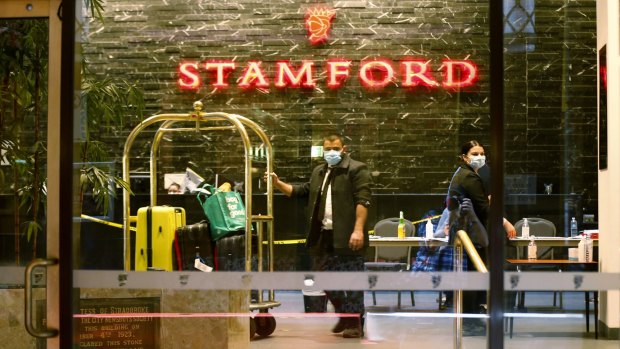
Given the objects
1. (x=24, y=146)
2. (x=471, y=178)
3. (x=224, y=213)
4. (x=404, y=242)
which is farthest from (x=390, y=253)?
(x=24, y=146)

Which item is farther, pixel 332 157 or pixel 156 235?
pixel 332 157

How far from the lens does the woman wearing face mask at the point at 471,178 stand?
567 centimetres

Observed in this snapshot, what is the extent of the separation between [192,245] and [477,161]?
2141 mm

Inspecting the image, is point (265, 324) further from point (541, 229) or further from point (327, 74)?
point (327, 74)

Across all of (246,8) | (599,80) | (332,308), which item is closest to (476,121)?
(599,80)

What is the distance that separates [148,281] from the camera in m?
3.74

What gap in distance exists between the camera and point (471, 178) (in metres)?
6.23

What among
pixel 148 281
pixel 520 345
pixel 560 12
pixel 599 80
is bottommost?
pixel 520 345

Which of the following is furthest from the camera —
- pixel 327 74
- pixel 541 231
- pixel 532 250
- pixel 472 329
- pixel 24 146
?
pixel 327 74

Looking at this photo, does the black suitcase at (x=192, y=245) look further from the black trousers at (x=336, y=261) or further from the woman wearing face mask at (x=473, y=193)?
the woman wearing face mask at (x=473, y=193)

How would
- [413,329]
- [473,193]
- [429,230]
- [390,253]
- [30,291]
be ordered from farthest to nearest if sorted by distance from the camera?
[429,230] < [390,253] < [473,193] < [413,329] < [30,291]

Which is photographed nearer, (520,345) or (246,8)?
(520,345)

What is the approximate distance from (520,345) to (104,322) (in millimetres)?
2477

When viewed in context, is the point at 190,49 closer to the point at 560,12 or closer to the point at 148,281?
the point at 560,12
